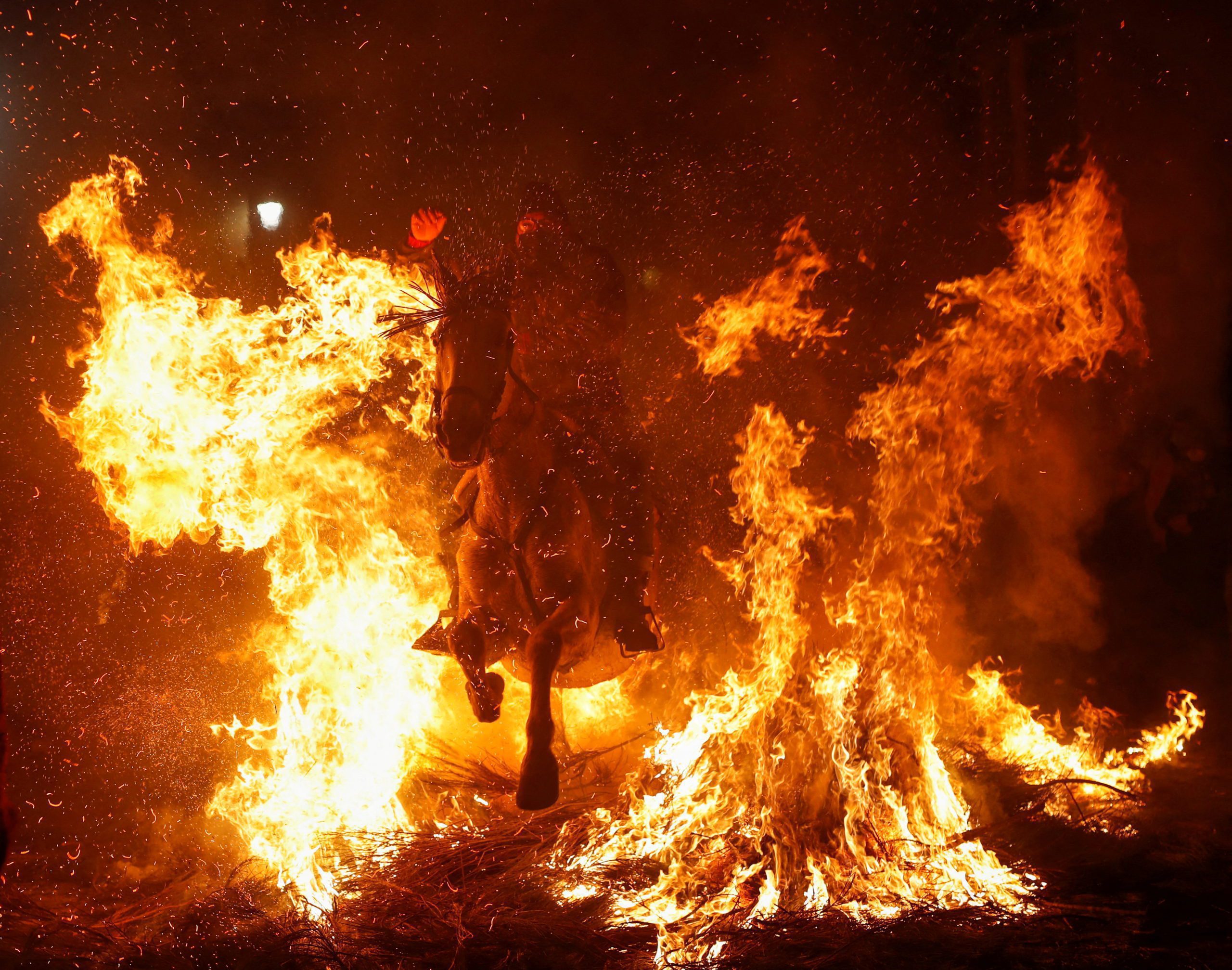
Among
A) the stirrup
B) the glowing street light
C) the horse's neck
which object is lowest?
the stirrup

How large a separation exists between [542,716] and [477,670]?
546 mm

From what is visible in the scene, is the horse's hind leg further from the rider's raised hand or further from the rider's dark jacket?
the rider's raised hand

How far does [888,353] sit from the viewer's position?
7195 millimetres

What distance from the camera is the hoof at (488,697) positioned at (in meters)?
5.21

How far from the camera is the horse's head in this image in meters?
4.70

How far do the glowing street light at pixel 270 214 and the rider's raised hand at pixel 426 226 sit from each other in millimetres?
2080

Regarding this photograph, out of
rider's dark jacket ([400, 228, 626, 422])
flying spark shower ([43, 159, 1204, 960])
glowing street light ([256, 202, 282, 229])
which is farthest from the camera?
glowing street light ([256, 202, 282, 229])

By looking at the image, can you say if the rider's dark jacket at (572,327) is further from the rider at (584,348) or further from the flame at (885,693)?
the flame at (885,693)

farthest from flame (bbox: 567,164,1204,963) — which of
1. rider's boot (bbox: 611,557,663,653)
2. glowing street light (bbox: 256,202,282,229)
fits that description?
glowing street light (bbox: 256,202,282,229)

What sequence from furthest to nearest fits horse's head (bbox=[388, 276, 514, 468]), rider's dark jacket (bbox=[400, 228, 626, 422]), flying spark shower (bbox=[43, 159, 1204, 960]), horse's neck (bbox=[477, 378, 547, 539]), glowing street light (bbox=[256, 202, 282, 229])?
glowing street light (bbox=[256, 202, 282, 229])
rider's dark jacket (bbox=[400, 228, 626, 422])
flying spark shower (bbox=[43, 159, 1204, 960])
horse's neck (bbox=[477, 378, 547, 539])
horse's head (bbox=[388, 276, 514, 468])

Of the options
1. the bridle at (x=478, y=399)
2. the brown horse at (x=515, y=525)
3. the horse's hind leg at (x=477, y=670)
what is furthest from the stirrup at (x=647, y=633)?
the bridle at (x=478, y=399)

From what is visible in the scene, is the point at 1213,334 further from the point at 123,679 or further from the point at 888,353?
the point at 123,679

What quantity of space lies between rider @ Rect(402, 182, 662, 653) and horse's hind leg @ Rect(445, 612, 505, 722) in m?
1.03

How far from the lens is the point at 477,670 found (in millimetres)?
5207
